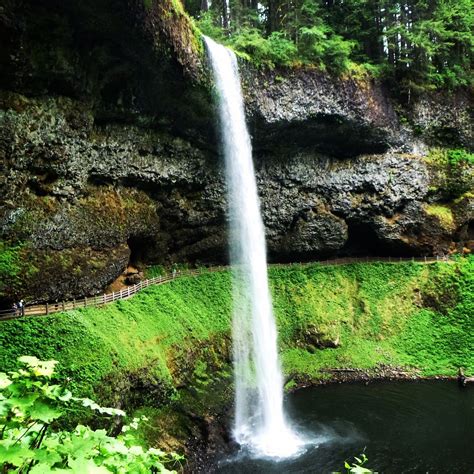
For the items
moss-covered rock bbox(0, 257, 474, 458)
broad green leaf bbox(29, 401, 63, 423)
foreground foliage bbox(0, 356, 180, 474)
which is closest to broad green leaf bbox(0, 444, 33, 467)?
foreground foliage bbox(0, 356, 180, 474)

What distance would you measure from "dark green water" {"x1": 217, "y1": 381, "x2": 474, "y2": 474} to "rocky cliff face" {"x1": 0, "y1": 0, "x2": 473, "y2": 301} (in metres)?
11.0

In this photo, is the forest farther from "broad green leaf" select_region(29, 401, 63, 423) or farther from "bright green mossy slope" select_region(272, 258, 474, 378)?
"broad green leaf" select_region(29, 401, 63, 423)

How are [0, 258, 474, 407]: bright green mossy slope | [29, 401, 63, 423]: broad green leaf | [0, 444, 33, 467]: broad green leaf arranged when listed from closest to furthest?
[0, 444, 33, 467]: broad green leaf → [29, 401, 63, 423]: broad green leaf → [0, 258, 474, 407]: bright green mossy slope

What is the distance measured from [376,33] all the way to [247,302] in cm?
2129

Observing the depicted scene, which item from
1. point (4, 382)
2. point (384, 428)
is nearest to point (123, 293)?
point (384, 428)

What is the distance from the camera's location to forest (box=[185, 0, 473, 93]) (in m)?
26.5

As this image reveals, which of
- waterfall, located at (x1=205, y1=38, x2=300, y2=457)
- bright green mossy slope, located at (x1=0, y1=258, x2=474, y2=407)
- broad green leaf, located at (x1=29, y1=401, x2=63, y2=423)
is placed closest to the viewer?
broad green leaf, located at (x1=29, y1=401, x2=63, y2=423)

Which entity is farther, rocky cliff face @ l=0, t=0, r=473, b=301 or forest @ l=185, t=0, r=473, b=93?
forest @ l=185, t=0, r=473, b=93

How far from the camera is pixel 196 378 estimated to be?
1983cm

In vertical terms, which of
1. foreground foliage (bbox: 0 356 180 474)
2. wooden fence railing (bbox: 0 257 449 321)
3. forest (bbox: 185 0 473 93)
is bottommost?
wooden fence railing (bbox: 0 257 449 321)

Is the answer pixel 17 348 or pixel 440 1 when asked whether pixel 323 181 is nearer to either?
pixel 440 1

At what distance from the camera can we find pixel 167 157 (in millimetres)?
23656

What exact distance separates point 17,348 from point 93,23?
12.4 meters

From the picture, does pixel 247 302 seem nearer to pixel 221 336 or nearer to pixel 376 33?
pixel 221 336
